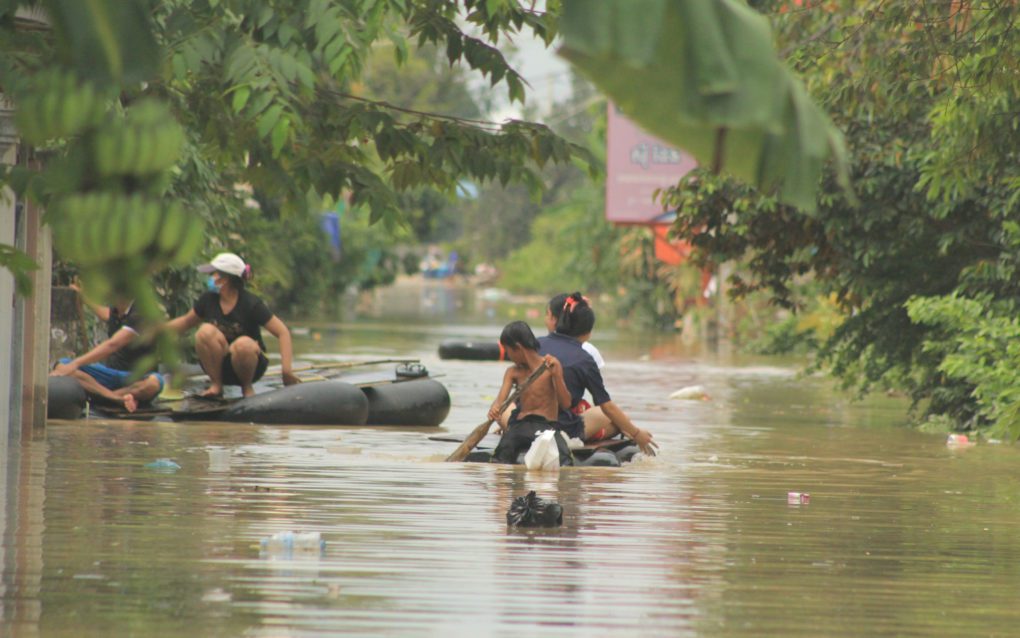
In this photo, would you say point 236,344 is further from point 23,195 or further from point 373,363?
point 23,195

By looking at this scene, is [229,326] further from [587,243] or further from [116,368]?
[587,243]

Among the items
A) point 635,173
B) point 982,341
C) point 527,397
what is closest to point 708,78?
point 527,397

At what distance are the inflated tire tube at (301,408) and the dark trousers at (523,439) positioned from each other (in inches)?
120

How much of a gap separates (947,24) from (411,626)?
23.8 feet

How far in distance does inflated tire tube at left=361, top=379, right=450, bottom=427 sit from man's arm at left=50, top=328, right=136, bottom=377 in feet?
7.26

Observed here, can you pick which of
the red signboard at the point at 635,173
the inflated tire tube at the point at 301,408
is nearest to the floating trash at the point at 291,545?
the inflated tire tube at the point at 301,408

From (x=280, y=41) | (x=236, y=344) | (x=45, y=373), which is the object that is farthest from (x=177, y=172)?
(x=280, y=41)

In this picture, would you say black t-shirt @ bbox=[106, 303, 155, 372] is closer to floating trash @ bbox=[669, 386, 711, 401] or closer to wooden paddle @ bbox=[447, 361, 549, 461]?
wooden paddle @ bbox=[447, 361, 549, 461]

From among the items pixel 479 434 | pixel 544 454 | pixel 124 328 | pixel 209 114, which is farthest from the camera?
pixel 124 328

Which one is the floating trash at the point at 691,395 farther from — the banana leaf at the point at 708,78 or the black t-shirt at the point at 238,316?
the banana leaf at the point at 708,78

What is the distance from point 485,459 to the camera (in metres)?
11.8

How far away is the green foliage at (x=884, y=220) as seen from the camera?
13672mm

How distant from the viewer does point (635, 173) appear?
3278 cm

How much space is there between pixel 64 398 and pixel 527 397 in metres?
4.32
